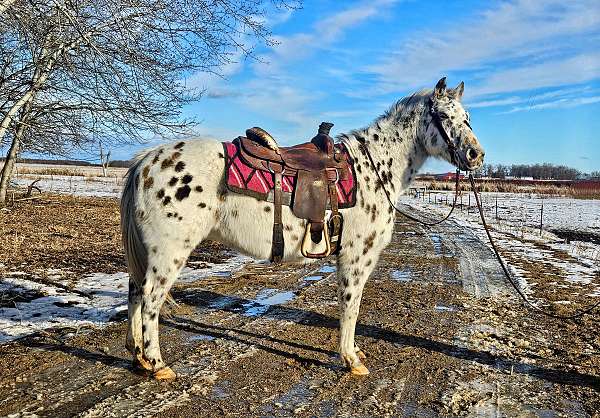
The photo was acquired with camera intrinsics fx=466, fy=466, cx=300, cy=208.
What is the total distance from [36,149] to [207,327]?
740 cm

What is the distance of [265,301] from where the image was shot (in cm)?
696

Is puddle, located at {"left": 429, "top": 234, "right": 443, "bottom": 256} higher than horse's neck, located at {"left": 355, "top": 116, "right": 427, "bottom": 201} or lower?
lower

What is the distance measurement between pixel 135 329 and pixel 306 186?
214 cm

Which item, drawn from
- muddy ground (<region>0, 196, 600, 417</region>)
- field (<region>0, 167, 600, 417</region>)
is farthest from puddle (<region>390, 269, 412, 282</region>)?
muddy ground (<region>0, 196, 600, 417</region>)

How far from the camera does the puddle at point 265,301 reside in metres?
6.44

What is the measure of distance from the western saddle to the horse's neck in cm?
59

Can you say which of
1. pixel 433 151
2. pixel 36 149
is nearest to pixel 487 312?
pixel 433 151

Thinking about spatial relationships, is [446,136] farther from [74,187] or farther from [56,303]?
[74,187]

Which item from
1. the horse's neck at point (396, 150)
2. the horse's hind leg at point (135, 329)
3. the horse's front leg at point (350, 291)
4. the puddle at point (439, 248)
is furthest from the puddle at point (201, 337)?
the puddle at point (439, 248)

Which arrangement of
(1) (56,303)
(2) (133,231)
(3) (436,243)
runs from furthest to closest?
1. (3) (436,243)
2. (1) (56,303)
3. (2) (133,231)

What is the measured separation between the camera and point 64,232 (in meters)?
11.7

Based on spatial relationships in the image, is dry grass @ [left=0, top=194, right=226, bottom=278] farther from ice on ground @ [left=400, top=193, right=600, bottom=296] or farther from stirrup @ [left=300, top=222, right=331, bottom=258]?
ice on ground @ [left=400, top=193, right=600, bottom=296]

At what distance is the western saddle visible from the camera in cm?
456

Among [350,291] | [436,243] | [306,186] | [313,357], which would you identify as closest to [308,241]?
[306,186]
